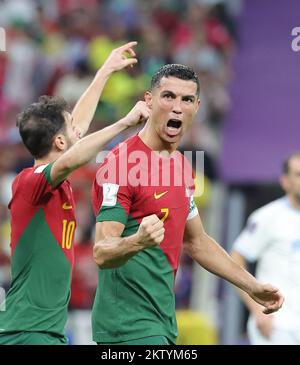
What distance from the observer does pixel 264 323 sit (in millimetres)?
9172

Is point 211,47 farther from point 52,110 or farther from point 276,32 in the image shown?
point 52,110

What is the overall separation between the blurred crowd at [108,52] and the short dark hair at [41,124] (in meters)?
5.71

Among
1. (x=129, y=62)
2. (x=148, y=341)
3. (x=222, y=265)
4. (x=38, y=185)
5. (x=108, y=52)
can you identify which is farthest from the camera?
(x=108, y=52)

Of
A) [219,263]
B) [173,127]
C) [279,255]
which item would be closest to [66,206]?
[173,127]

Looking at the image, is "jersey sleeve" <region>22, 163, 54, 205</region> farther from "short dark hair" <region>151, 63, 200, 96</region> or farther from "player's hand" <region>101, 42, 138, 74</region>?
"player's hand" <region>101, 42, 138, 74</region>

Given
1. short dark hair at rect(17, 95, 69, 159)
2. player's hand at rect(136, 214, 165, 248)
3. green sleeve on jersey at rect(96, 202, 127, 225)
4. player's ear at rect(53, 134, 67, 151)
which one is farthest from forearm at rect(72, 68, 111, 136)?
player's hand at rect(136, 214, 165, 248)

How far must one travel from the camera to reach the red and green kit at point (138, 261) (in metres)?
6.12

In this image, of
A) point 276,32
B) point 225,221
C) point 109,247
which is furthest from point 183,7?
point 109,247

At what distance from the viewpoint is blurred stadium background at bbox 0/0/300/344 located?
1207 centimetres

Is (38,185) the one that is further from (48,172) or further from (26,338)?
(26,338)

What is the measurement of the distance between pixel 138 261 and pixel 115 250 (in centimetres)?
55

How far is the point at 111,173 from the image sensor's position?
20.0 ft

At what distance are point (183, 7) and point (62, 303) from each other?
10.8 metres

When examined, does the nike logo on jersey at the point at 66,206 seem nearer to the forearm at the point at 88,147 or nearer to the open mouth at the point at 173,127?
the forearm at the point at 88,147
